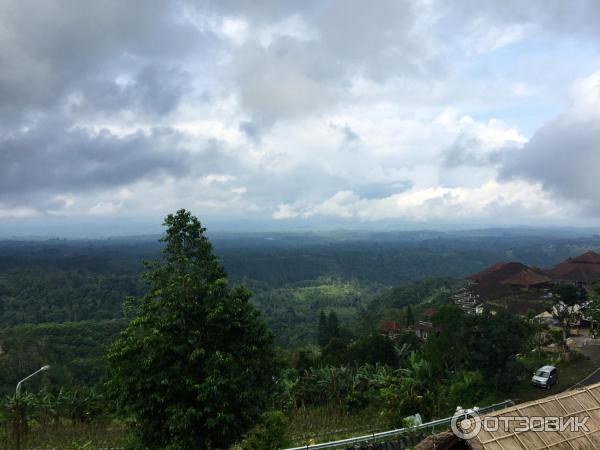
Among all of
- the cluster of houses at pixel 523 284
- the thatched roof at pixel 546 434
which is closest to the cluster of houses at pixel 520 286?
the cluster of houses at pixel 523 284

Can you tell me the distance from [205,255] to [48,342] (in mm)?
88866

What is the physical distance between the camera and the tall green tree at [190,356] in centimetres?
1368

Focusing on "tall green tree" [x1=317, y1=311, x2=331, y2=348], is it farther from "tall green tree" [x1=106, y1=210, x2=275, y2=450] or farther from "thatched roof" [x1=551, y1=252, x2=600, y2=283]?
"tall green tree" [x1=106, y1=210, x2=275, y2=450]

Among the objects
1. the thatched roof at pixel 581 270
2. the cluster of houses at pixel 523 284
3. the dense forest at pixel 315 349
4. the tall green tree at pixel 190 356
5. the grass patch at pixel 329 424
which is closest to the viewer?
the tall green tree at pixel 190 356

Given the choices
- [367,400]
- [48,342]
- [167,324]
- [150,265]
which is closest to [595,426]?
[167,324]

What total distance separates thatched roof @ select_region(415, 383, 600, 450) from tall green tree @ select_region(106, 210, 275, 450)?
6.15 metres

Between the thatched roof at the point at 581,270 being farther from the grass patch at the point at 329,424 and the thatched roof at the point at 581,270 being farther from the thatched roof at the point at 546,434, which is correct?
the thatched roof at the point at 546,434

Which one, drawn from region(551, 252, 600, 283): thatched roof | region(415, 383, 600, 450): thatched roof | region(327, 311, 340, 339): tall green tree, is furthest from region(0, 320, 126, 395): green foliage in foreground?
region(551, 252, 600, 283): thatched roof

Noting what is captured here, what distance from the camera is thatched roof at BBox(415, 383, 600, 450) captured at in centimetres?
962

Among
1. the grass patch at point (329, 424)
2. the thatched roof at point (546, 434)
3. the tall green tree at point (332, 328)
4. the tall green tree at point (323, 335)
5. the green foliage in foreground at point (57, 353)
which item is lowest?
the green foliage in foreground at point (57, 353)

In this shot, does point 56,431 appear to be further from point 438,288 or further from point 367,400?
point 438,288

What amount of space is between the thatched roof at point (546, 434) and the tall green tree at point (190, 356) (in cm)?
615

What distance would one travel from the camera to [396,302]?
4855 inches

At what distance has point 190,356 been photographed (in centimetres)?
1363
